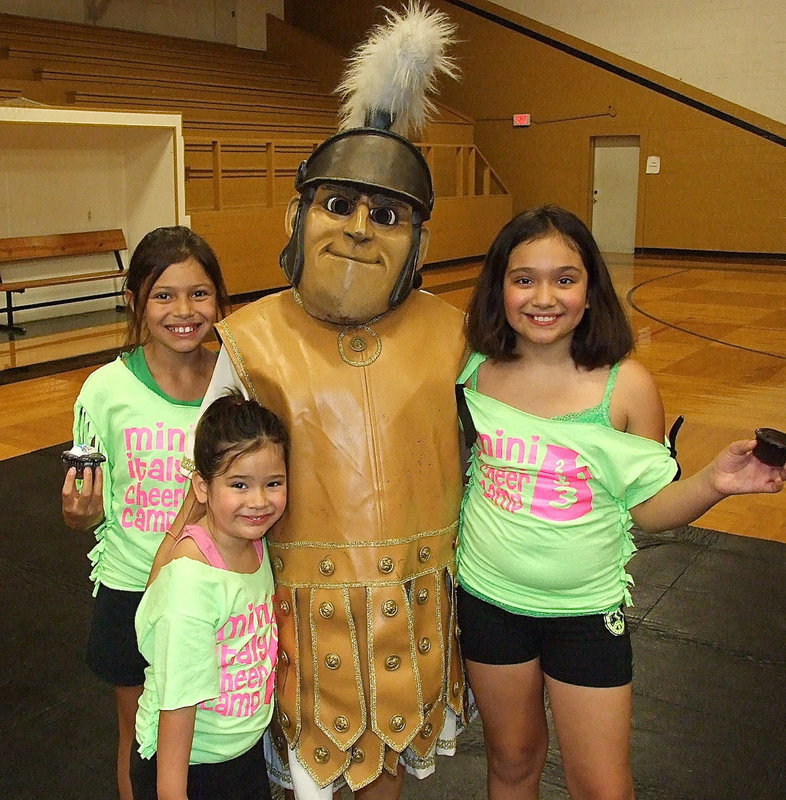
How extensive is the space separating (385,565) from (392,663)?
0.17 metres

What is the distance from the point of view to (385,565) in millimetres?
1500

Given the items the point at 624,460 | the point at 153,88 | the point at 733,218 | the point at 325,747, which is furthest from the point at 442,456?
the point at 733,218

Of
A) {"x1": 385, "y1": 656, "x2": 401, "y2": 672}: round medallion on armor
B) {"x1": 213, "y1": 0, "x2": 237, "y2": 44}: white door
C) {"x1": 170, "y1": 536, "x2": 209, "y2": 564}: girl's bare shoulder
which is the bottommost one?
{"x1": 385, "y1": 656, "x2": 401, "y2": 672}: round medallion on armor

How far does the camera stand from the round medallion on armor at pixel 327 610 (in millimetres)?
1492

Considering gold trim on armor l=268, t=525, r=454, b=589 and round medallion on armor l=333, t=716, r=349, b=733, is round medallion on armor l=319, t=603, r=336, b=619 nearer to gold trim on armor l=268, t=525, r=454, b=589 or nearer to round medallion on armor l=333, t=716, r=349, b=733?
gold trim on armor l=268, t=525, r=454, b=589

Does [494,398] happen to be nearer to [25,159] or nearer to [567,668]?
[567,668]

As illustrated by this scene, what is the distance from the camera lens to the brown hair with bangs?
1583mm

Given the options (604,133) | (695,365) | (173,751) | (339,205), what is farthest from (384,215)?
(604,133)

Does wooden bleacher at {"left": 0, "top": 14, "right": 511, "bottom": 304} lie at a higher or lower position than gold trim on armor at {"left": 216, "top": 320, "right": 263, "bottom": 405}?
higher

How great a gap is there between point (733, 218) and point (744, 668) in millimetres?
10650

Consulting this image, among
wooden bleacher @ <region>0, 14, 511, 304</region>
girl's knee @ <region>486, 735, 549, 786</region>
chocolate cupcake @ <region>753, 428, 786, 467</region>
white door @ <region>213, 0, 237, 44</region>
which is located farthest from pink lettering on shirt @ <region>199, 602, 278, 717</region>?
white door @ <region>213, 0, 237, 44</region>

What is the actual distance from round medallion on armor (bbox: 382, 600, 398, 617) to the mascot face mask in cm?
49

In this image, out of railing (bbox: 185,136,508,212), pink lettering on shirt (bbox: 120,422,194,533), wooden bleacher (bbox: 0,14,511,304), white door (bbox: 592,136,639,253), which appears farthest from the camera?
white door (bbox: 592,136,639,253)

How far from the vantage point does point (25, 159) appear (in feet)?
24.1
